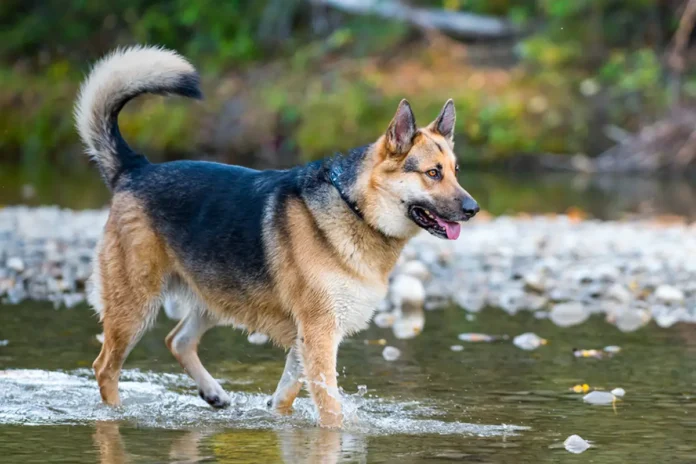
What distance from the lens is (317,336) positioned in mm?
5621

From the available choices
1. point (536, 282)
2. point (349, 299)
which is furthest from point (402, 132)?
point (536, 282)

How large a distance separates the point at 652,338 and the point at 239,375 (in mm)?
2804

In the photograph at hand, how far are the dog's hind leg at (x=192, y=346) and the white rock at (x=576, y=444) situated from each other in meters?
2.06

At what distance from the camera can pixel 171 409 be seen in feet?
19.4

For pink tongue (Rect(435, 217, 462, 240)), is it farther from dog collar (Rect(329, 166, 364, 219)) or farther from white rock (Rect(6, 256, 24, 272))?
white rock (Rect(6, 256, 24, 272))

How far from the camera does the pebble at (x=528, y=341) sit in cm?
735

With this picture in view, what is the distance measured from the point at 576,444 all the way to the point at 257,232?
1971mm

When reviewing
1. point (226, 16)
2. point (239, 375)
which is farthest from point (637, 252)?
point (226, 16)

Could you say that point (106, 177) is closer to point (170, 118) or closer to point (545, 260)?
point (545, 260)

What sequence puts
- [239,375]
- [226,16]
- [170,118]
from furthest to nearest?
[226,16] → [170,118] → [239,375]

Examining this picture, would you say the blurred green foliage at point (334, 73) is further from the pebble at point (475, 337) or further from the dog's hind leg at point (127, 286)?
the dog's hind leg at point (127, 286)

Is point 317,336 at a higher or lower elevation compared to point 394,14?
lower

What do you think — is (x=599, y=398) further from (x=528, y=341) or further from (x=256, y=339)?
(x=256, y=339)

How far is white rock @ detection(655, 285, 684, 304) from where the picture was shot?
28.1 ft
